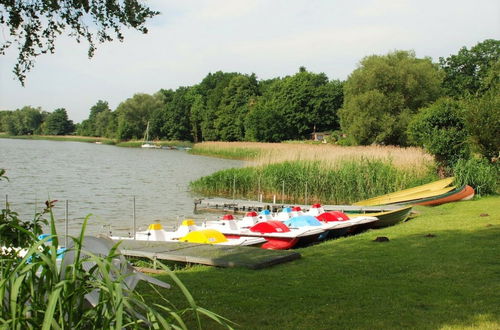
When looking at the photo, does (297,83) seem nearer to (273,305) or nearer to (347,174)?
(347,174)

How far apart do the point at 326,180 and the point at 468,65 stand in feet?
189

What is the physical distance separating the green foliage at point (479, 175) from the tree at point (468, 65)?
51.0 m

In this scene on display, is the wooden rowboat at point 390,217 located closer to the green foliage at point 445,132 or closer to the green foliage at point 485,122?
the green foliage at point 485,122

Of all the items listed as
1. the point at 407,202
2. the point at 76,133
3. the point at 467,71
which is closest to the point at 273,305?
the point at 407,202

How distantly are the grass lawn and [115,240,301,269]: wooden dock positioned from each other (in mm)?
171

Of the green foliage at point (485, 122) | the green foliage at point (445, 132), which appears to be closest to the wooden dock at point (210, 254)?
the green foliage at point (485, 122)

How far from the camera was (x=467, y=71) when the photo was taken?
71.4 m

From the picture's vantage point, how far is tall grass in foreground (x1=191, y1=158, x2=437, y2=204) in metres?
21.0

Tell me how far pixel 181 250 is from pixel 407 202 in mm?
11063

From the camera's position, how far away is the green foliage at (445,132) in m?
20.7

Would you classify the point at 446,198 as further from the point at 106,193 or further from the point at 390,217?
the point at 106,193

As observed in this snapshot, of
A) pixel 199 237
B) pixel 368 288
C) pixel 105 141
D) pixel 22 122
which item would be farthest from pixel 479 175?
pixel 22 122

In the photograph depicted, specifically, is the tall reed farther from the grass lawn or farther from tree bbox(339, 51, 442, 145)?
tree bbox(339, 51, 442, 145)

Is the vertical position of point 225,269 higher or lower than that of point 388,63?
lower
